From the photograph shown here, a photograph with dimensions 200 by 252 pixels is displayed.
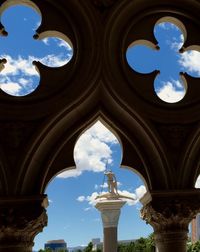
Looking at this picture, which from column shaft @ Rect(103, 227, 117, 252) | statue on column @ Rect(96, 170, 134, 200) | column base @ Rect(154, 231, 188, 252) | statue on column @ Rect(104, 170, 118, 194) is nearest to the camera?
column base @ Rect(154, 231, 188, 252)

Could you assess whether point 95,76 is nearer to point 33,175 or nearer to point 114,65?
point 114,65

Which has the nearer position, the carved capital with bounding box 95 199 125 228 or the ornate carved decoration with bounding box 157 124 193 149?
the ornate carved decoration with bounding box 157 124 193 149

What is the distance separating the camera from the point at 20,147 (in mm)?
3445

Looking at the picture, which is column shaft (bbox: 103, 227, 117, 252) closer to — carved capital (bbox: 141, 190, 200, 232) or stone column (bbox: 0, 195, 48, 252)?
carved capital (bbox: 141, 190, 200, 232)

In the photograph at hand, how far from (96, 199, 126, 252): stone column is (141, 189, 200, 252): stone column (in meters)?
2.96

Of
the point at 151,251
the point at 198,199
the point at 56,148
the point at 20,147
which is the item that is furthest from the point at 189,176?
the point at 151,251

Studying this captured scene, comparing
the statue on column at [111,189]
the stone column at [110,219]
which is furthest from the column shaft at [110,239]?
the statue on column at [111,189]

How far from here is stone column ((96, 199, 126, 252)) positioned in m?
6.48

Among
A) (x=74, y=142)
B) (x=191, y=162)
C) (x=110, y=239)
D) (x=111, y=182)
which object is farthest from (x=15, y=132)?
(x=111, y=182)

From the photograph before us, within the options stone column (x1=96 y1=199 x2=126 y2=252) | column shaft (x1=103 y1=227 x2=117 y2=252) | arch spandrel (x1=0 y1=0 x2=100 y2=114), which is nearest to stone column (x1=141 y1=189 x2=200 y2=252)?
arch spandrel (x1=0 y1=0 x2=100 y2=114)

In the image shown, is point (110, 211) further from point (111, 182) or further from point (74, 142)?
point (74, 142)

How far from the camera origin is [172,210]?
11.2 feet

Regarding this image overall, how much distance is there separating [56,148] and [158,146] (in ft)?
2.47

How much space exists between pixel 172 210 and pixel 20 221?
1.06m
